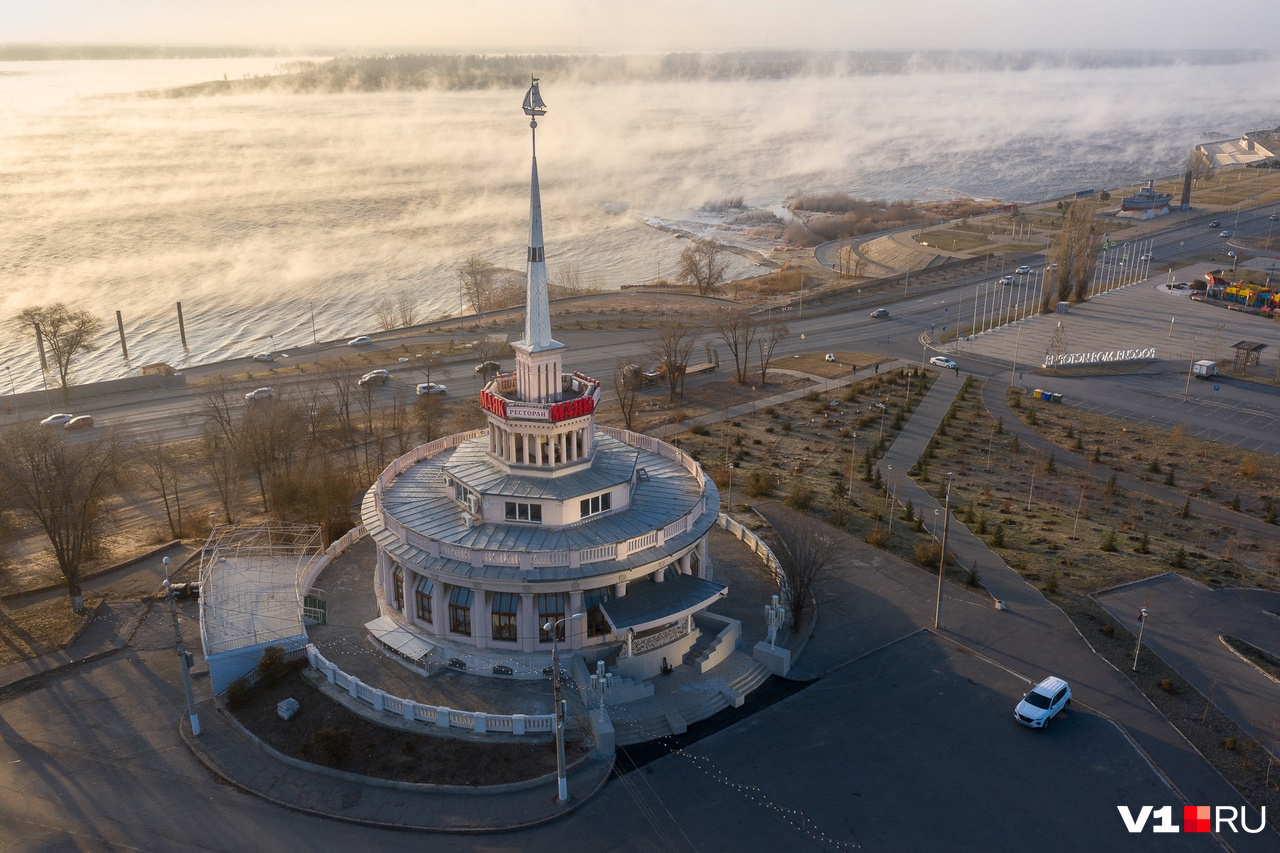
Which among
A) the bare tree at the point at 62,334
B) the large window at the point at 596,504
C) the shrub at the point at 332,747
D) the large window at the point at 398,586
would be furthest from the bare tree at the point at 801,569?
the bare tree at the point at 62,334

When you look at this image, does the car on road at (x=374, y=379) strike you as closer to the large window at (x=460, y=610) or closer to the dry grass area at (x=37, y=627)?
the dry grass area at (x=37, y=627)

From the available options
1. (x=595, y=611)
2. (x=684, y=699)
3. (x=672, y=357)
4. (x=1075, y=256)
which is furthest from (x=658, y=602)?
(x=1075, y=256)

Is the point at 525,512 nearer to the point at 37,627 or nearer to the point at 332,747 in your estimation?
the point at 332,747

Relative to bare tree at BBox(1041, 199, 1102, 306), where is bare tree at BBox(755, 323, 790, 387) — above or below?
below

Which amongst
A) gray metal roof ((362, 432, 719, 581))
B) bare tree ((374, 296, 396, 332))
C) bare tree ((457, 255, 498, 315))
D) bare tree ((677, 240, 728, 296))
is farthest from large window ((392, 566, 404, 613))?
bare tree ((677, 240, 728, 296))

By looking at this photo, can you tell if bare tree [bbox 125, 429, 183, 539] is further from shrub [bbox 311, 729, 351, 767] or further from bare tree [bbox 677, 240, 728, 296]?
bare tree [bbox 677, 240, 728, 296]

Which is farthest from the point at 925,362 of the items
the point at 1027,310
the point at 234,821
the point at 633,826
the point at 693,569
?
the point at 234,821
